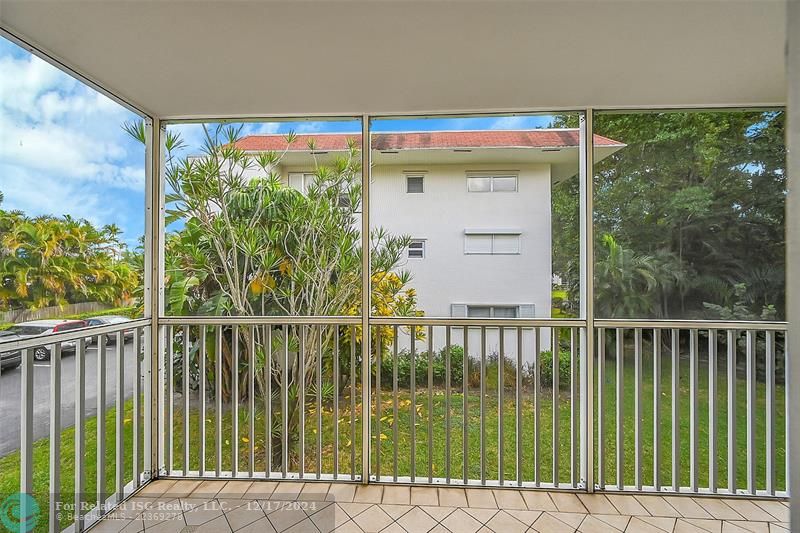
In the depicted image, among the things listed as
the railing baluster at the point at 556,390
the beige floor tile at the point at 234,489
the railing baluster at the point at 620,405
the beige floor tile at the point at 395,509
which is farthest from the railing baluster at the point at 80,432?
the railing baluster at the point at 620,405

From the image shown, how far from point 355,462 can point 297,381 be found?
0.63 meters

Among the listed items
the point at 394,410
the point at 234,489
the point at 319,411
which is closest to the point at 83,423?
the point at 234,489

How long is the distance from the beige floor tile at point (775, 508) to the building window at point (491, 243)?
1968 mm

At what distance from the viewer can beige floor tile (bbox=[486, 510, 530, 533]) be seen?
2145 millimetres

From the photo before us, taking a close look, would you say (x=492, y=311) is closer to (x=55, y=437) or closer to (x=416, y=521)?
(x=416, y=521)

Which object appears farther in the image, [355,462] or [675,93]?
[355,462]

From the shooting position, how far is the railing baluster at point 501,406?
253 cm

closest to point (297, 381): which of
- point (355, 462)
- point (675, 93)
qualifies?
point (355, 462)

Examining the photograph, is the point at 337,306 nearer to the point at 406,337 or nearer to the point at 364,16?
the point at 406,337

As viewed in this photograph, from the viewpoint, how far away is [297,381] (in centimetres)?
268

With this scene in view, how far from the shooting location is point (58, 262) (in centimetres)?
196

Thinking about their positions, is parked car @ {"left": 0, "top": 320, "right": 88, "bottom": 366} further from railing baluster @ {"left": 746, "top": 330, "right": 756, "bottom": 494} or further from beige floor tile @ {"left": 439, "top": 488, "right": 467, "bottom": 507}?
railing baluster @ {"left": 746, "top": 330, "right": 756, "bottom": 494}

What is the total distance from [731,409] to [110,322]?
361 cm

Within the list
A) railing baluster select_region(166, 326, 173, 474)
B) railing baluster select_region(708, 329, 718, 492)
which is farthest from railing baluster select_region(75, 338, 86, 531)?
railing baluster select_region(708, 329, 718, 492)
